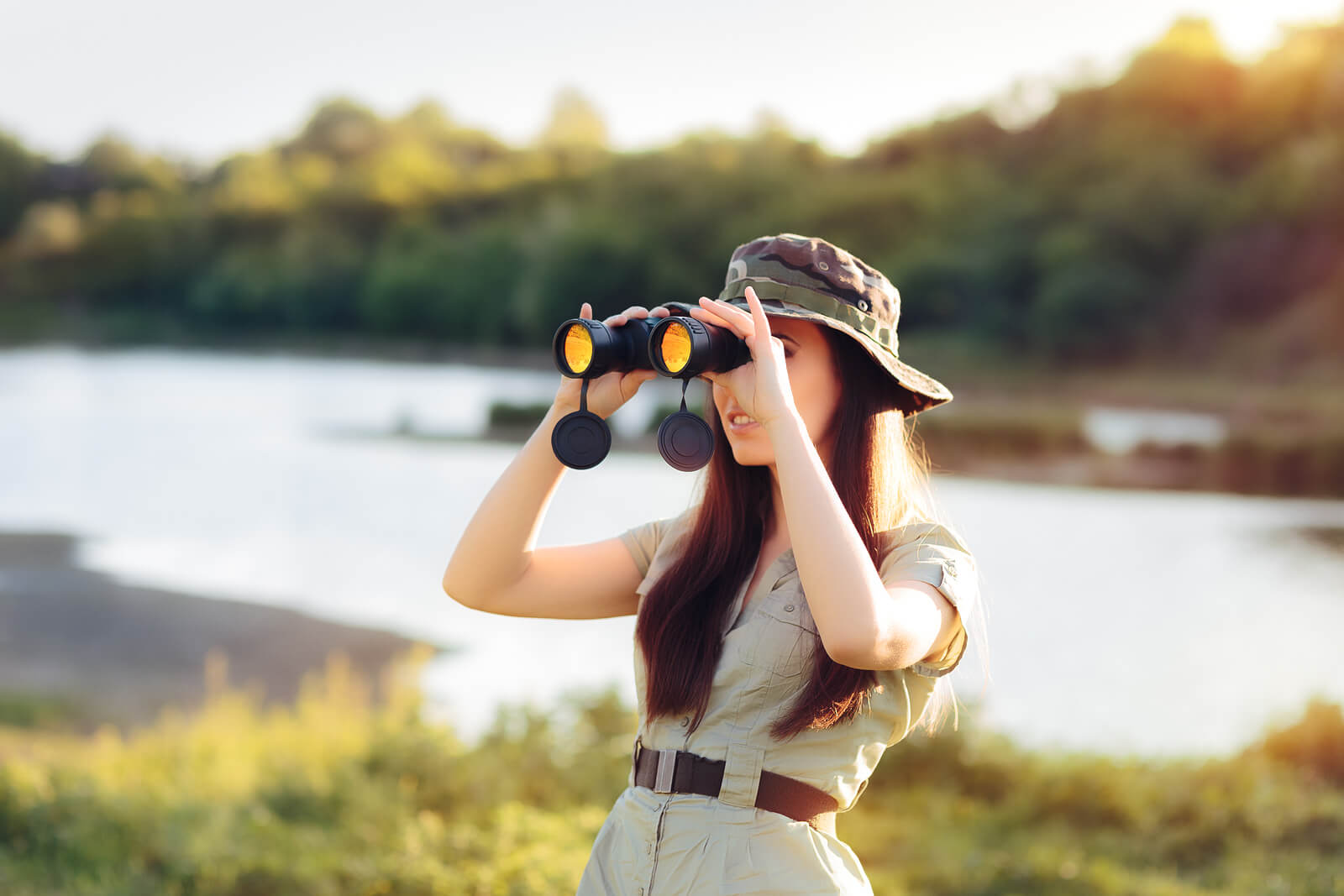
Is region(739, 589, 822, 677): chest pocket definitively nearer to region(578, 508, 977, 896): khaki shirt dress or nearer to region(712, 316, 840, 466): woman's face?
region(578, 508, 977, 896): khaki shirt dress

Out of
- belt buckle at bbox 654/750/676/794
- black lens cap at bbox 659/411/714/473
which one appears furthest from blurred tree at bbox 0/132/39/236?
belt buckle at bbox 654/750/676/794

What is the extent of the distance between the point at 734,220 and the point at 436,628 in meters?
44.4

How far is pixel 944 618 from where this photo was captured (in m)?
1.67

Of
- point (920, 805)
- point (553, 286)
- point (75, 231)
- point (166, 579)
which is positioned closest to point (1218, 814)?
point (920, 805)

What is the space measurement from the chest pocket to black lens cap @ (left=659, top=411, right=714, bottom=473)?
231 mm

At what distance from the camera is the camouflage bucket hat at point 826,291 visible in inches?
70.6

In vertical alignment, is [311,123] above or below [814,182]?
above

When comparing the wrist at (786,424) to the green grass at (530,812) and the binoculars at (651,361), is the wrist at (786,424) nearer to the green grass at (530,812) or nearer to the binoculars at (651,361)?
the binoculars at (651,361)

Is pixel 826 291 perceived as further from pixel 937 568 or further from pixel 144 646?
pixel 144 646

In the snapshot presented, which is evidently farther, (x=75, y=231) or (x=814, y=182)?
(x=75, y=231)

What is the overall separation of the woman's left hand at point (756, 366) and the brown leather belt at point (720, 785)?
1.58 feet

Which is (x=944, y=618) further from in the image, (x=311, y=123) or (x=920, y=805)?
(x=311, y=123)

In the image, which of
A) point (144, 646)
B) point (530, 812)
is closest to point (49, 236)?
point (144, 646)

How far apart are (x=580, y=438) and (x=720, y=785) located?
54 cm
